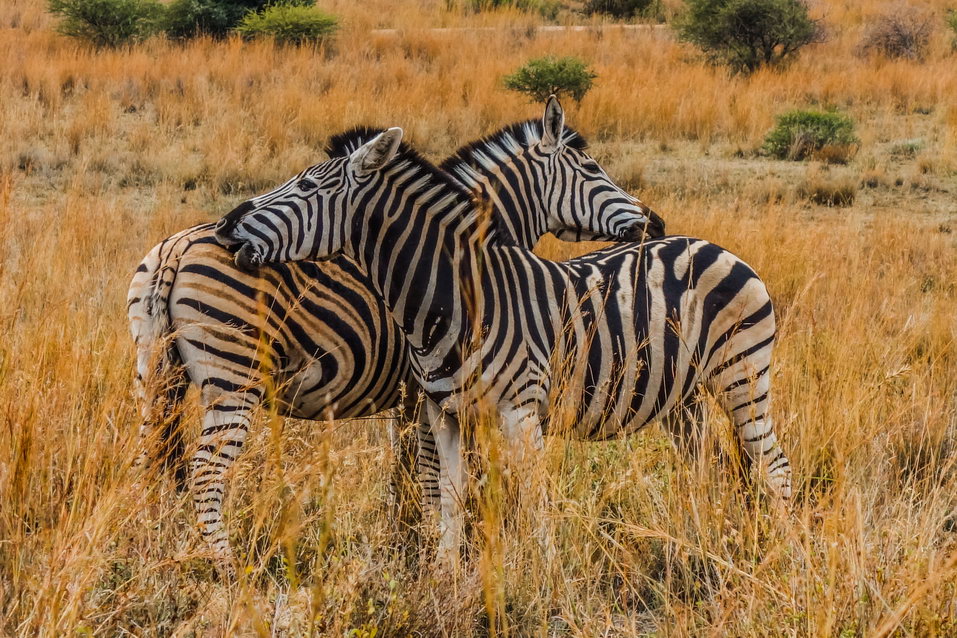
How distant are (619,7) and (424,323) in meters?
25.0

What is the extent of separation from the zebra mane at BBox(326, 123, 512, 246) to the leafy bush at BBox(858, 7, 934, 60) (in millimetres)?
17094

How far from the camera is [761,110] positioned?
1324cm

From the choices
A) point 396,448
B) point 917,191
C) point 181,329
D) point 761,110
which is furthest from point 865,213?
point 181,329

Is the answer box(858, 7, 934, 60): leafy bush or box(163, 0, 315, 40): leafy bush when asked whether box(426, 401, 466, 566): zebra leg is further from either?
box(858, 7, 934, 60): leafy bush

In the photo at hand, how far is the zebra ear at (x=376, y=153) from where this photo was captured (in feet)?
10.4

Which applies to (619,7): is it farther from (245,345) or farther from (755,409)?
(245,345)

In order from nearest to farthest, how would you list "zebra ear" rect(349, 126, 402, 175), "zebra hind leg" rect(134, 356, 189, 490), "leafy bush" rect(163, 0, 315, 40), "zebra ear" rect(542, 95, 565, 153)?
"zebra hind leg" rect(134, 356, 189, 490) < "zebra ear" rect(349, 126, 402, 175) < "zebra ear" rect(542, 95, 565, 153) < "leafy bush" rect(163, 0, 315, 40)

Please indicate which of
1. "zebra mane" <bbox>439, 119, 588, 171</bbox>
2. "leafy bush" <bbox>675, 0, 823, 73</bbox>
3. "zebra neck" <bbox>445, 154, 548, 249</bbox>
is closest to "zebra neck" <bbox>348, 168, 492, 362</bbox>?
"zebra neck" <bbox>445, 154, 548, 249</bbox>

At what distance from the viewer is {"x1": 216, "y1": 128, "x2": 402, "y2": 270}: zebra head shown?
3221 mm

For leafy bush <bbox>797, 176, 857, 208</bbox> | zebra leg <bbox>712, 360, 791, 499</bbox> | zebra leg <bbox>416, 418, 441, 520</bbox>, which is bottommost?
leafy bush <bbox>797, 176, 857, 208</bbox>

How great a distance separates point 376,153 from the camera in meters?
3.23

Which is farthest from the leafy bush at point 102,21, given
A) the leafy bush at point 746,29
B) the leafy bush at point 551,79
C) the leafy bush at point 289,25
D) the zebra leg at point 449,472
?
the zebra leg at point 449,472

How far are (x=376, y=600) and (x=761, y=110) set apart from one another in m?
11.7

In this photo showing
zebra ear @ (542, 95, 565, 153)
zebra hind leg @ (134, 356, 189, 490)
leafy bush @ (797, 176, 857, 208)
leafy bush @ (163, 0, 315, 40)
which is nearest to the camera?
zebra hind leg @ (134, 356, 189, 490)
